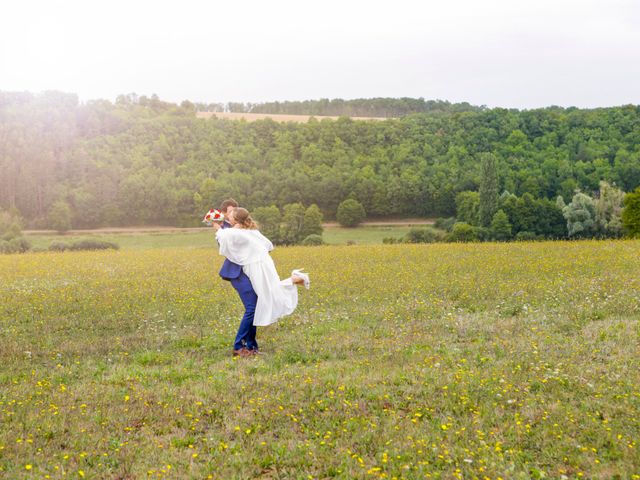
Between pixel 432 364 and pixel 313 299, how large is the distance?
7.81m

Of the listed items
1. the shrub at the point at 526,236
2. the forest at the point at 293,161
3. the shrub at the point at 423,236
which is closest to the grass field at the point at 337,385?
the shrub at the point at 423,236

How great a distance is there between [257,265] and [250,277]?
27 cm

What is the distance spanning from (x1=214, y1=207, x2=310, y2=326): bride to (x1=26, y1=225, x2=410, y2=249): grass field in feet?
137

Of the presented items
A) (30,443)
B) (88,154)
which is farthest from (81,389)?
(88,154)

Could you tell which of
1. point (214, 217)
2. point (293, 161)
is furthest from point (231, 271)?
point (293, 161)

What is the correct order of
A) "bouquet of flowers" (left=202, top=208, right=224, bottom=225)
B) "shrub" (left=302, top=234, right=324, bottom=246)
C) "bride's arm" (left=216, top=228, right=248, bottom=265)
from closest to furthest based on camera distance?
"bride's arm" (left=216, top=228, right=248, bottom=265)
"bouquet of flowers" (left=202, top=208, right=224, bottom=225)
"shrub" (left=302, top=234, right=324, bottom=246)

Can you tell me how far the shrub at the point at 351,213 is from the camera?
235 ft

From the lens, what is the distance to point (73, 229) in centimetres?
6775

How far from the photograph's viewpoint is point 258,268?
11.4 meters

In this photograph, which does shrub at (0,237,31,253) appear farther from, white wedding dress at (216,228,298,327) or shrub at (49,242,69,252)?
white wedding dress at (216,228,298,327)

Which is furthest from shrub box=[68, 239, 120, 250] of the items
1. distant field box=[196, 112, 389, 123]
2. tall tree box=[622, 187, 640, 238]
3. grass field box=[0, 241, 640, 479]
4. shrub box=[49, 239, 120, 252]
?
distant field box=[196, 112, 389, 123]

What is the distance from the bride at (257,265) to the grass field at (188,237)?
1644 inches

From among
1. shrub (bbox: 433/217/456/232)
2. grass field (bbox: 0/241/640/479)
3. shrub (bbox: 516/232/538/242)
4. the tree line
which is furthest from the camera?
the tree line

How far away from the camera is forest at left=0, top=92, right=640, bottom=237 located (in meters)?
70.8
